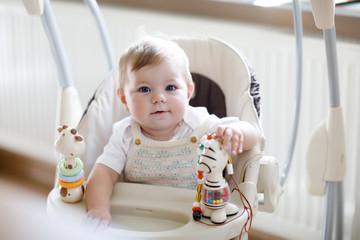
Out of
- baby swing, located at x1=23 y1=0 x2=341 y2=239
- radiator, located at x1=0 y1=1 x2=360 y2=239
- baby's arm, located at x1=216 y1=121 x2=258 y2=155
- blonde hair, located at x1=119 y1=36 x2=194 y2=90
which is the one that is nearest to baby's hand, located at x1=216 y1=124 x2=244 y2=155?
baby's arm, located at x1=216 y1=121 x2=258 y2=155

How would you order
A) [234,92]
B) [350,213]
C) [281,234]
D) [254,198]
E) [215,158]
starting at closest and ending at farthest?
1. [215,158]
2. [254,198]
3. [234,92]
4. [350,213]
5. [281,234]

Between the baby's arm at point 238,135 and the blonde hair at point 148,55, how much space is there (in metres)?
→ 0.19

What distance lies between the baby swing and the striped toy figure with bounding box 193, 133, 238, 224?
2 centimetres

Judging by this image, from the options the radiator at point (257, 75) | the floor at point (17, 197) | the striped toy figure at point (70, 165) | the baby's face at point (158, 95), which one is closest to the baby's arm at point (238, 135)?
the baby's face at point (158, 95)

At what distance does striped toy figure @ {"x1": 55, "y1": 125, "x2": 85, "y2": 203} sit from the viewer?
1.09 meters

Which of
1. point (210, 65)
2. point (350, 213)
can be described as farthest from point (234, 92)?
point (350, 213)

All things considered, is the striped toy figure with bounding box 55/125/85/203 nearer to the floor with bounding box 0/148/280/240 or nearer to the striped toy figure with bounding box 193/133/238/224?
the striped toy figure with bounding box 193/133/238/224

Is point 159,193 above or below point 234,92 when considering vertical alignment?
below

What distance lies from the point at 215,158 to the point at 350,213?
0.83m

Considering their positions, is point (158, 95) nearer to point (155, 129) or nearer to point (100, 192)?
point (155, 129)

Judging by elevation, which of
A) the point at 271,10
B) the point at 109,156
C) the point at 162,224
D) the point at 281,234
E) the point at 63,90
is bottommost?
the point at 281,234

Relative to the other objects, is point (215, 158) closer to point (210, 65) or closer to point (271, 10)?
point (210, 65)

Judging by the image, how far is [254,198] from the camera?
3.71ft

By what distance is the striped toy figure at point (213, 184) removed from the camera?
3.25 feet
